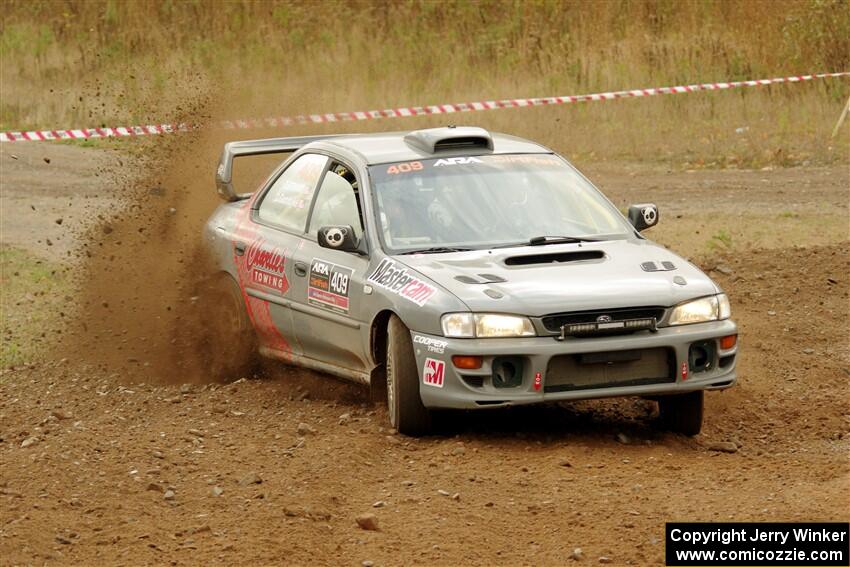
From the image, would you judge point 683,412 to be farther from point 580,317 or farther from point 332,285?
point 332,285

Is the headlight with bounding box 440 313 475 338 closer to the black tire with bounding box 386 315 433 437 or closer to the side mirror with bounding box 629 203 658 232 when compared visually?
the black tire with bounding box 386 315 433 437

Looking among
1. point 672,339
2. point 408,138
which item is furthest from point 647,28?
point 672,339

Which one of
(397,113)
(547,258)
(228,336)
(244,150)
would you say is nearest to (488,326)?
(547,258)

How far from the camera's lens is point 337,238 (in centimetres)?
851

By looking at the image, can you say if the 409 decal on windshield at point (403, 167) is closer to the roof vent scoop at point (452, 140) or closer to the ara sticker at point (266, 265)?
the roof vent scoop at point (452, 140)

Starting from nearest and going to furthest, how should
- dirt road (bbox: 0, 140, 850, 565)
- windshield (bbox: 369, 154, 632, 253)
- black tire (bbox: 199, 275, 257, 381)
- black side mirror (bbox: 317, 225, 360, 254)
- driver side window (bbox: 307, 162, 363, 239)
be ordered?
1. dirt road (bbox: 0, 140, 850, 565)
2. black side mirror (bbox: 317, 225, 360, 254)
3. windshield (bbox: 369, 154, 632, 253)
4. driver side window (bbox: 307, 162, 363, 239)
5. black tire (bbox: 199, 275, 257, 381)

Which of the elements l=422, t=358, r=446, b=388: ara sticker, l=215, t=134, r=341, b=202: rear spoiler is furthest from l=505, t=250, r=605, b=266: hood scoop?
l=215, t=134, r=341, b=202: rear spoiler

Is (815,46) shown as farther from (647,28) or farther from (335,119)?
(335,119)

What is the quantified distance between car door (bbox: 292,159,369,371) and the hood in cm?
41

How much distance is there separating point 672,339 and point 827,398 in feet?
5.95

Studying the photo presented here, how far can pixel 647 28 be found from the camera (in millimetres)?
24578

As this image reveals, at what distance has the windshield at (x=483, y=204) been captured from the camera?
8602 millimetres

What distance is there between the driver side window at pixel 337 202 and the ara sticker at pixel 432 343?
4.05 feet

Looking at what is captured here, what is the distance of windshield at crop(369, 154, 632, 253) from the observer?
860 centimetres
